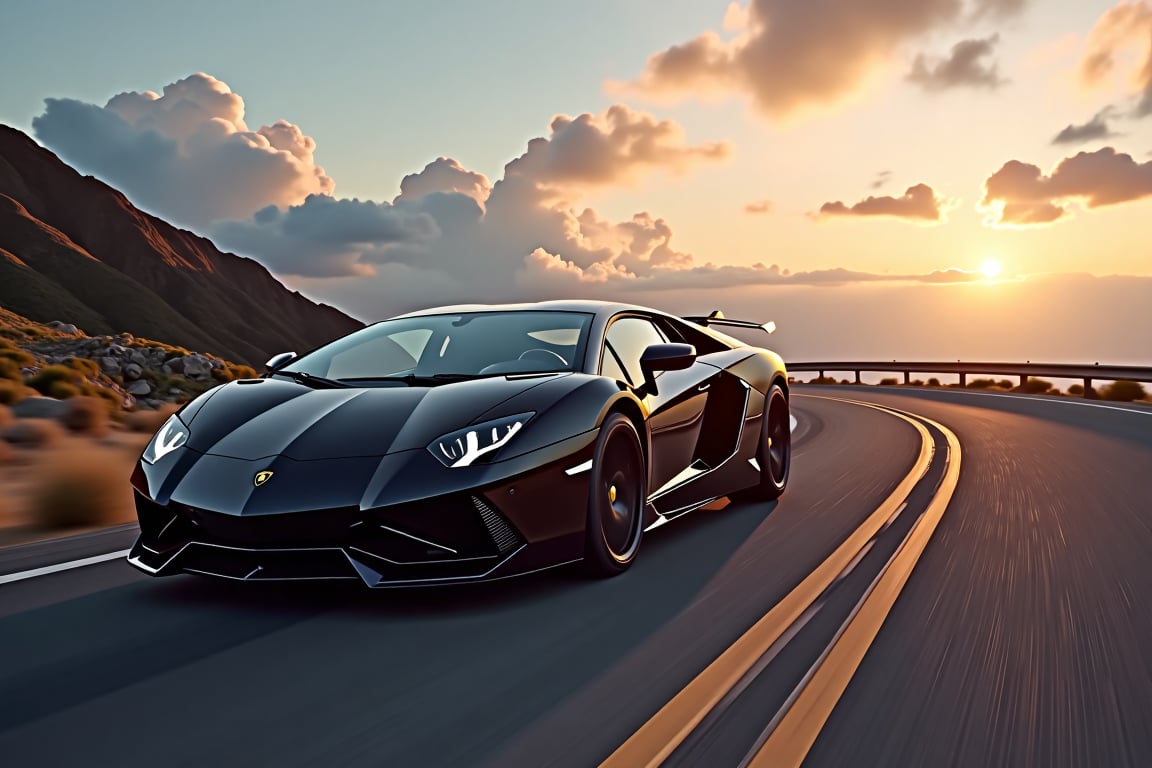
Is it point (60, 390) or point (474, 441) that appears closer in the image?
point (474, 441)

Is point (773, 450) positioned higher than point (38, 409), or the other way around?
point (773, 450)

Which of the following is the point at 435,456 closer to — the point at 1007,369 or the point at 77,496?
Result: the point at 77,496

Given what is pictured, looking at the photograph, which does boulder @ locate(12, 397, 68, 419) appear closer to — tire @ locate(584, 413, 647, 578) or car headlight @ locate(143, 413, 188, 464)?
car headlight @ locate(143, 413, 188, 464)

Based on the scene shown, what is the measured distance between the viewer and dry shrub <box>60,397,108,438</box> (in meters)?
13.1

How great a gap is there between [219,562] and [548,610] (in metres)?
1.30

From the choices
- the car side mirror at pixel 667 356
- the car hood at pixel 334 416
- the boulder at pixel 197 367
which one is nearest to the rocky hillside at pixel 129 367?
the boulder at pixel 197 367

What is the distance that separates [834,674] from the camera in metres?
3.39

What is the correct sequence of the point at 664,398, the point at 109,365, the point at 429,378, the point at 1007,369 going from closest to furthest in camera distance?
the point at 429,378
the point at 664,398
the point at 1007,369
the point at 109,365

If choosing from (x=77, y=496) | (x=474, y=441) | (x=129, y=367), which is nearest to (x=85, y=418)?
(x=77, y=496)

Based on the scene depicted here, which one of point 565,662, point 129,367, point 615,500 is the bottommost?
point 129,367

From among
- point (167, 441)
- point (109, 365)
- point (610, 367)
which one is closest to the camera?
point (167, 441)

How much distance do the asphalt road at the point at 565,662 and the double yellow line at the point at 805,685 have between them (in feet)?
0.19

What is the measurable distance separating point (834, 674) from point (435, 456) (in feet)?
5.48

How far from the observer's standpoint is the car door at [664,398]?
17.7 feet
